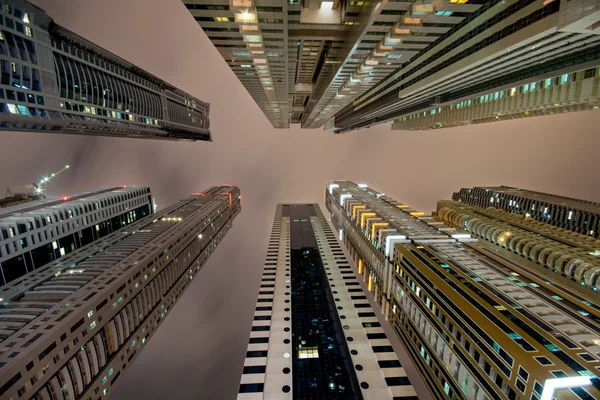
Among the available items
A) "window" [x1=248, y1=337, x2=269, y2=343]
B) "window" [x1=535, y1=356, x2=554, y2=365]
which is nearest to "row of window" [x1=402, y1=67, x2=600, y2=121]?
"window" [x1=535, y1=356, x2=554, y2=365]

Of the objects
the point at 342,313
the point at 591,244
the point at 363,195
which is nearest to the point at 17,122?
the point at 342,313

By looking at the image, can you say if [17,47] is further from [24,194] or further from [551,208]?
[551,208]

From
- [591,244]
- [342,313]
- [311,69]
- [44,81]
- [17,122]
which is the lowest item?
[342,313]

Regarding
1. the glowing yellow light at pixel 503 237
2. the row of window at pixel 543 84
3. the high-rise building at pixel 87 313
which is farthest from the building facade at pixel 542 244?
the high-rise building at pixel 87 313

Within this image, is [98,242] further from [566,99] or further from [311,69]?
[566,99]

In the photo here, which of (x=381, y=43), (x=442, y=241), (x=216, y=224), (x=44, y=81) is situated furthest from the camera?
(x=216, y=224)

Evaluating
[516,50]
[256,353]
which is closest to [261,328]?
[256,353]

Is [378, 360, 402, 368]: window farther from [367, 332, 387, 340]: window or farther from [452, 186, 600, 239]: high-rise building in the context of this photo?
[452, 186, 600, 239]: high-rise building
